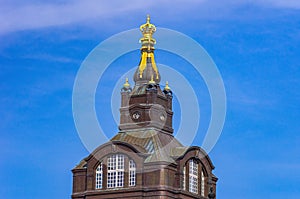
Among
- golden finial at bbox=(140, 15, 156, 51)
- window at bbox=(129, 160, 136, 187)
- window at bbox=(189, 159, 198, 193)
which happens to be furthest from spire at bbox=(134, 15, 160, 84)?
window at bbox=(129, 160, 136, 187)

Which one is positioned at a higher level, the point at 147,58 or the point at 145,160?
the point at 147,58

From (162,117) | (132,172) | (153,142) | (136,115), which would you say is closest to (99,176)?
(132,172)

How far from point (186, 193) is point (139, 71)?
14.1 m

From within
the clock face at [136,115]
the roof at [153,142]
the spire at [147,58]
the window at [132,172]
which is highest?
the spire at [147,58]

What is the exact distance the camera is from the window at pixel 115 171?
324ft

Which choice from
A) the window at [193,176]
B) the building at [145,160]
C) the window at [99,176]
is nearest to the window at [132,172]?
the building at [145,160]

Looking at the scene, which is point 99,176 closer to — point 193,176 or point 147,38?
point 193,176

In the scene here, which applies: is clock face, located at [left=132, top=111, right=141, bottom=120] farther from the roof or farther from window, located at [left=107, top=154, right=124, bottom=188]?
window, located at [left=107, top=154, right=124, bottom=188]

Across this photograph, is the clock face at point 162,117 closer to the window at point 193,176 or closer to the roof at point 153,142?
the roof at point 153,142

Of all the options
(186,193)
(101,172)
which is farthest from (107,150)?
(186,193)

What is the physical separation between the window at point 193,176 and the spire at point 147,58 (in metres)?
9.42

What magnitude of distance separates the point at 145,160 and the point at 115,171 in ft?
10.9

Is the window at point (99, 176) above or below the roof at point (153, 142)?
below

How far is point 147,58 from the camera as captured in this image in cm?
10644
